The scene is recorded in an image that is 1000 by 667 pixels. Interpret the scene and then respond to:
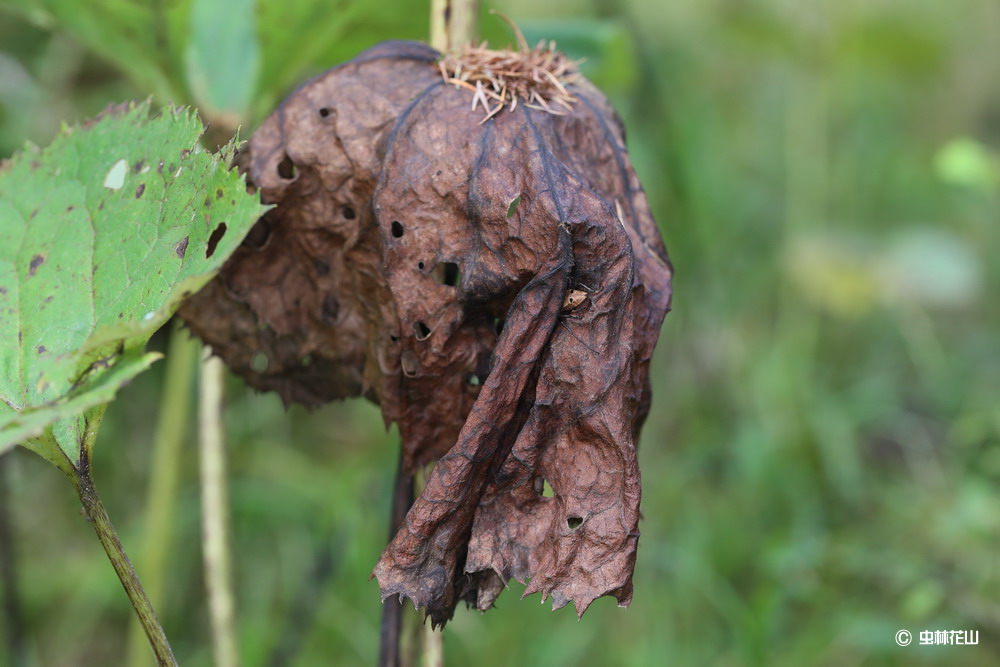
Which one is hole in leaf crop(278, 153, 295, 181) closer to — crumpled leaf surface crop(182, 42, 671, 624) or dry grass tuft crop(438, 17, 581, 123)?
crumpled leaf surface crop(182, 42, 671, 624)

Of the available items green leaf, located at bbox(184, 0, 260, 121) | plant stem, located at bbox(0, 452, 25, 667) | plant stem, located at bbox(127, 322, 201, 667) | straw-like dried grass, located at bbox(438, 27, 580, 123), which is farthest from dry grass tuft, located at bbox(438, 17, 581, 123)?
plant stem, located at bbox(0, 452, 25, 667)

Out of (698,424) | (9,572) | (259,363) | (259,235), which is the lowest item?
(698,424)

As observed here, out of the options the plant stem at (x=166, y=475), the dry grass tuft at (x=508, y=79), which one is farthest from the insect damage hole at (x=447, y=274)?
the plant stem at (x=166, y=475)

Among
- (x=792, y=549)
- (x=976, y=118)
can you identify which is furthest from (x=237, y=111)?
(x=976, y=118)

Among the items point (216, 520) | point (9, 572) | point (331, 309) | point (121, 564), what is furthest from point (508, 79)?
point (9, 572)

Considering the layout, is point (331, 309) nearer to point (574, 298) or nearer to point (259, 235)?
point (259, 235)

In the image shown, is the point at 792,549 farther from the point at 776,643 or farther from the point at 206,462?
the point at 206,462
